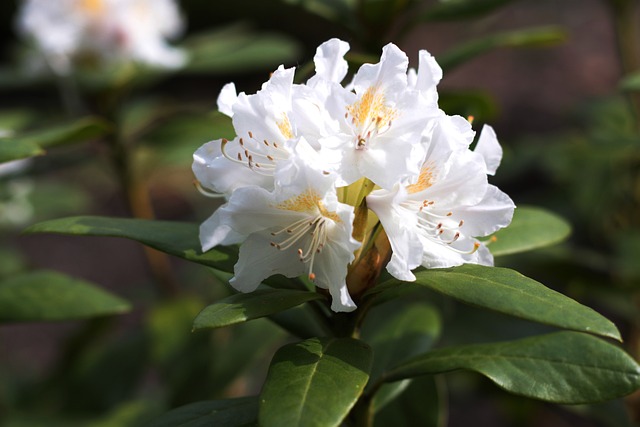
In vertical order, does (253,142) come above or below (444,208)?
above

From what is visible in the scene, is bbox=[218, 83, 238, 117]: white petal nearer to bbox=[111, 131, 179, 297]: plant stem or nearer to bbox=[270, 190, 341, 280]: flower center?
bbox=[270, 190, 341, 280]: flower center

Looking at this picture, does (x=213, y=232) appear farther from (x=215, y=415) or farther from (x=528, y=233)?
(x=528, y=233)

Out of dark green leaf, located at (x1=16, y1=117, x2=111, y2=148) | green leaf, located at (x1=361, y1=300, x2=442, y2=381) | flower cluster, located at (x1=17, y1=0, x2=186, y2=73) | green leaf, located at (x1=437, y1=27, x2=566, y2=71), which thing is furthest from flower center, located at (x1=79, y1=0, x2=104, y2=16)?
green leaf, located at (x1=361, y1=300, x2=442, y2=381)

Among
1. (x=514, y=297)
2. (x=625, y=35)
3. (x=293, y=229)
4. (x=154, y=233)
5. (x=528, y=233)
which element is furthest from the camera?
(x=625, y=35)

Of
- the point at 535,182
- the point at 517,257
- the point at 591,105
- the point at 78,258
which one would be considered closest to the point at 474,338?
the point at 517,257

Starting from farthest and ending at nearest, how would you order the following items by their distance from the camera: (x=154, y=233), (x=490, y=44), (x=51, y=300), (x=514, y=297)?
(x=490, y=44)
(x=51, y=300)
(x=154, y=233)
(x=514, y=297)

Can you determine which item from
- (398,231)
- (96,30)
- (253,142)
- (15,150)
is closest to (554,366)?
(398,231)
